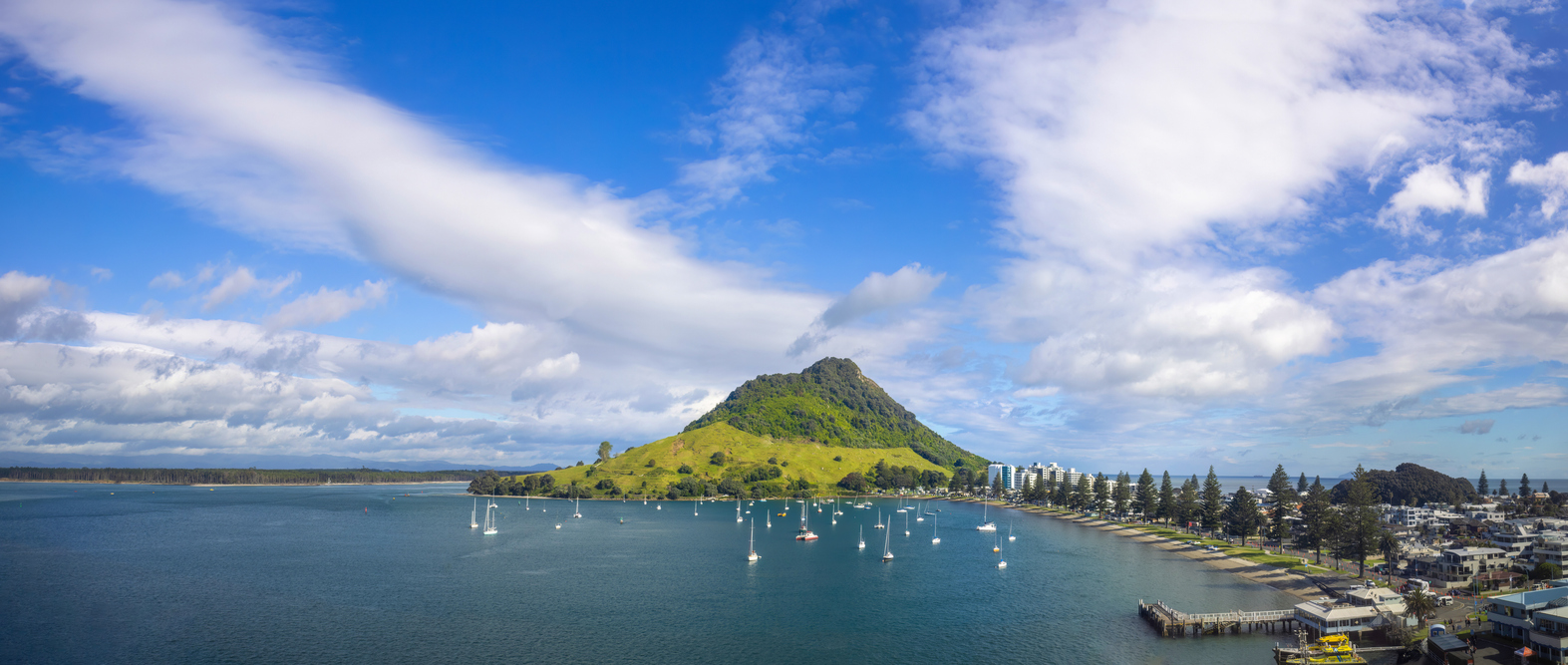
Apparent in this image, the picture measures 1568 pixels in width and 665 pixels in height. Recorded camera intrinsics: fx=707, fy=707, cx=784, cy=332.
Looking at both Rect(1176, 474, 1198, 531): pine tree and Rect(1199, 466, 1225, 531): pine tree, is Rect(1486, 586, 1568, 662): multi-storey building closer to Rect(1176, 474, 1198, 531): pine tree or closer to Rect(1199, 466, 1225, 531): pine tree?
Rect(1199, 466, 1225, 531): pine tree

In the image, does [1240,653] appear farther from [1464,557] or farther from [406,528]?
[406,528]

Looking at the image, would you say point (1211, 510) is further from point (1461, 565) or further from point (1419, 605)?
point (1419, 605)

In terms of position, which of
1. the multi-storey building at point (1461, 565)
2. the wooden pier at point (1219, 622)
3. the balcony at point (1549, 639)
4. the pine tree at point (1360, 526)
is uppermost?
the pine tree at point (1360, 526)

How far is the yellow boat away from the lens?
199 feet

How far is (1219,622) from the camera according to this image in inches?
2874

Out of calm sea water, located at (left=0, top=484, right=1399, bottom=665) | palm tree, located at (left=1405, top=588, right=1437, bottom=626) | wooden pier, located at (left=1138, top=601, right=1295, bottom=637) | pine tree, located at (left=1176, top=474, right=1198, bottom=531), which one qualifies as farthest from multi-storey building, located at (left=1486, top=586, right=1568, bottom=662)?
pine tree, located at (left=1176, top=474, right=1198, bottom=531)

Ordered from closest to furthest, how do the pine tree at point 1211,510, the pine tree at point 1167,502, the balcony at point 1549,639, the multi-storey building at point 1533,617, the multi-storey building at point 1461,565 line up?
the balcony at point 1549,639, the multi-storey building at point 1533,617, the multi-storey building at point 1461,565, the pine tree at point 1211,510, the pine tree at point 1167,502

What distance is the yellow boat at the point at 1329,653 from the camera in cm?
6056

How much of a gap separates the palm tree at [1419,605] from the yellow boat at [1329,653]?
9632mm

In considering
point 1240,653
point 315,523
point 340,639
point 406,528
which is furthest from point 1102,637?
point 315,523

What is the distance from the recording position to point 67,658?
5741 cm

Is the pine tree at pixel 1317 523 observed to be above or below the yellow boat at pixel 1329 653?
above

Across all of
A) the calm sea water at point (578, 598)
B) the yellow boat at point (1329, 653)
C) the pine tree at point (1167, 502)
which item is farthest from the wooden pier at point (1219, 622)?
the pine tree at point (1167, 502)

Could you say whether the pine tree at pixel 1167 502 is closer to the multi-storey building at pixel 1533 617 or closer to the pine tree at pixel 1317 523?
the pine tree at pixel 1317 523
